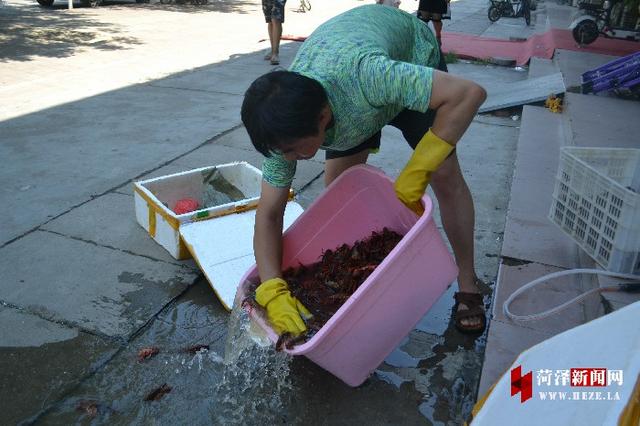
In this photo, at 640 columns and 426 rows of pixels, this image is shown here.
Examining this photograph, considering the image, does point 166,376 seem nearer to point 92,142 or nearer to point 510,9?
point 92,142

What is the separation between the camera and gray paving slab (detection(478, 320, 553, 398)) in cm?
194

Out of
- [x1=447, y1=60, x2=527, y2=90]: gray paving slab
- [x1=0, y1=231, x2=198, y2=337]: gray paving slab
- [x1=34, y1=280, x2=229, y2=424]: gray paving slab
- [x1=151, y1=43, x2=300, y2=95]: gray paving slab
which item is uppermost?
[x1=447, y1=60, x2=527, y2=90]: gray paving slab

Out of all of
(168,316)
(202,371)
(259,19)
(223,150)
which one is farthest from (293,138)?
(259,19)

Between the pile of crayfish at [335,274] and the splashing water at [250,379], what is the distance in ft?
0.67

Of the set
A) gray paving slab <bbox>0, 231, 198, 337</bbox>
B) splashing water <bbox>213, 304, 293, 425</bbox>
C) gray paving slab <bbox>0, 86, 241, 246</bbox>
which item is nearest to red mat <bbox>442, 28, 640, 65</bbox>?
gray paving slab <bbox>0, 86, 241, 246</bbox>

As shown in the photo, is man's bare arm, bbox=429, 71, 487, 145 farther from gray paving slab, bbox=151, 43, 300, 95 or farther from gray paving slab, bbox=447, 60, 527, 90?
gray paving slab, bbox=447, 60, 527, 90

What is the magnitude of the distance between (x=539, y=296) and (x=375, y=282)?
3.19ft

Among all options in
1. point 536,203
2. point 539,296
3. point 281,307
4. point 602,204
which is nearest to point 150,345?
point 281,307

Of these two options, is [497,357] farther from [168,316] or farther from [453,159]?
[168,316]

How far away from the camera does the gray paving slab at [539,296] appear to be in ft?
7.22

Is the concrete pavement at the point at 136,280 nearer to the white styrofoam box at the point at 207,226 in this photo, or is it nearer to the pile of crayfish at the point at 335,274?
the white styrofoam box at the point at 207,226

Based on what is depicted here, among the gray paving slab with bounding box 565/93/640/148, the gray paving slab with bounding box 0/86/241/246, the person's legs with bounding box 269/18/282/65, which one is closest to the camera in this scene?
the gray paving slab with bounding box 0/86/241/246

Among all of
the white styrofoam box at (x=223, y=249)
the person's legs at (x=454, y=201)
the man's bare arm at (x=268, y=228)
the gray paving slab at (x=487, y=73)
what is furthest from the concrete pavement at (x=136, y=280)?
the gray paving slab at (x=487, y=73)

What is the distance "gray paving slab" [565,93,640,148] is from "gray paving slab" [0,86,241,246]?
2.68 m
